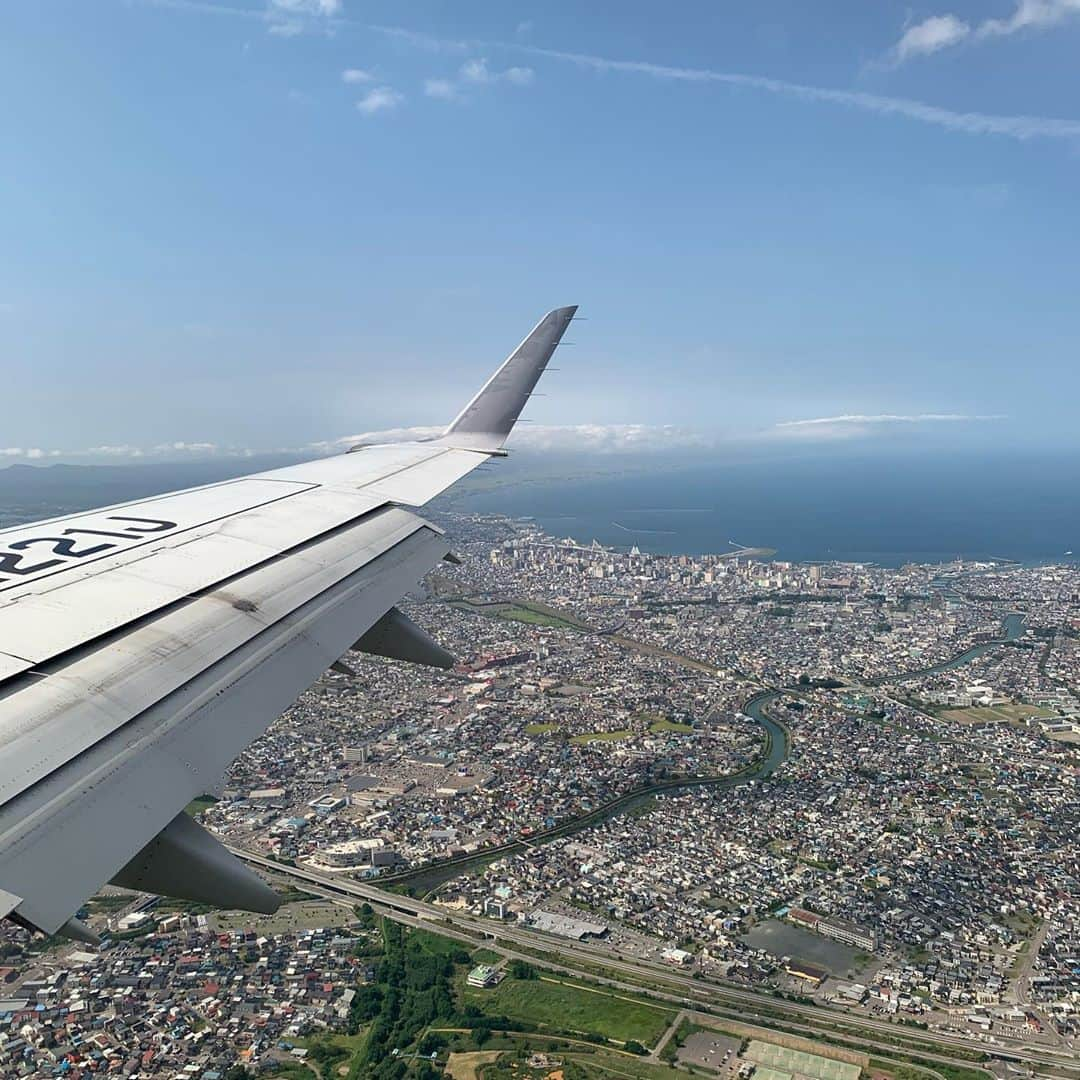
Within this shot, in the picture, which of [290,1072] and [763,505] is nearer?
[290,1072]

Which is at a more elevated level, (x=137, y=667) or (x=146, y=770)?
(x=137, y=667)

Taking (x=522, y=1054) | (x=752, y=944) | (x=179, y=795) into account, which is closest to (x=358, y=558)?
(x=179, y=795)

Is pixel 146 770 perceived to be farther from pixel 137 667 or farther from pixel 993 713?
pixel 993 713

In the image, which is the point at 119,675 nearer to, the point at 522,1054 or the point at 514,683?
the point at 522,1054

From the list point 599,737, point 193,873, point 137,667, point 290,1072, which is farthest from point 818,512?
Answer: point 193,873

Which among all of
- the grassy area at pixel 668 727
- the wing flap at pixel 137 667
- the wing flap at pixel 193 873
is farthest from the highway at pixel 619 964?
the wing flap at pixel 193 873

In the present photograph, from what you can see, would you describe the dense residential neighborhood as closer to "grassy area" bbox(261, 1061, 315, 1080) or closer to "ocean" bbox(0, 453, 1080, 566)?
"grassy area" bbox(261, 1061, 315, 1080)
